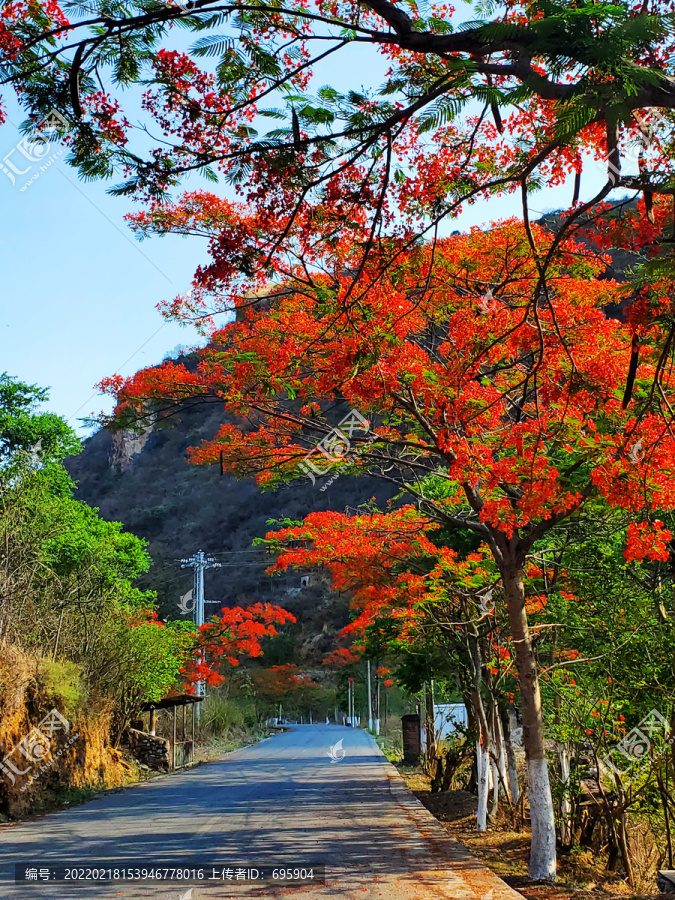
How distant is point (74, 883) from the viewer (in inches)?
251

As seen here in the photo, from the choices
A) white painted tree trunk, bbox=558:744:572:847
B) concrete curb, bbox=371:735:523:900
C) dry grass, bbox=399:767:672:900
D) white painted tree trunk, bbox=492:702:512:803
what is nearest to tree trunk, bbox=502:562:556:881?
dry grass, bbox=399:767:672:900

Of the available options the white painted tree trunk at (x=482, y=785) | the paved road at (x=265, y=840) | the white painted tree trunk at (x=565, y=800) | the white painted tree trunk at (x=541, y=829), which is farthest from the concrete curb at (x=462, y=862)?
the white painted tree trunk at (x=565, y=800)

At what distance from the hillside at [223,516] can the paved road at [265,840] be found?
39.8m

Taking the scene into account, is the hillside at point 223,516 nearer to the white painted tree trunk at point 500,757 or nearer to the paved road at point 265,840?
the paved road at point 265,840

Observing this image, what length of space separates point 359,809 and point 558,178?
917 cm

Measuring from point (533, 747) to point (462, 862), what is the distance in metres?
1.24

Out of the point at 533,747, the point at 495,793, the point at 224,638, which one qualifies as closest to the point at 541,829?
the point at 533,747

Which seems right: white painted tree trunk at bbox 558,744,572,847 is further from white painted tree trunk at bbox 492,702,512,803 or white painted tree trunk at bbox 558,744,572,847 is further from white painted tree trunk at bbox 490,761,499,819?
white painted tree trunk at bbox 490,761,499,819

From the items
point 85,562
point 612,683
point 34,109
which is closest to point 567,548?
point 612,683

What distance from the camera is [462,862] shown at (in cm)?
716

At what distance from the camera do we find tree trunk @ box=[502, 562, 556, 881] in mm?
7008
